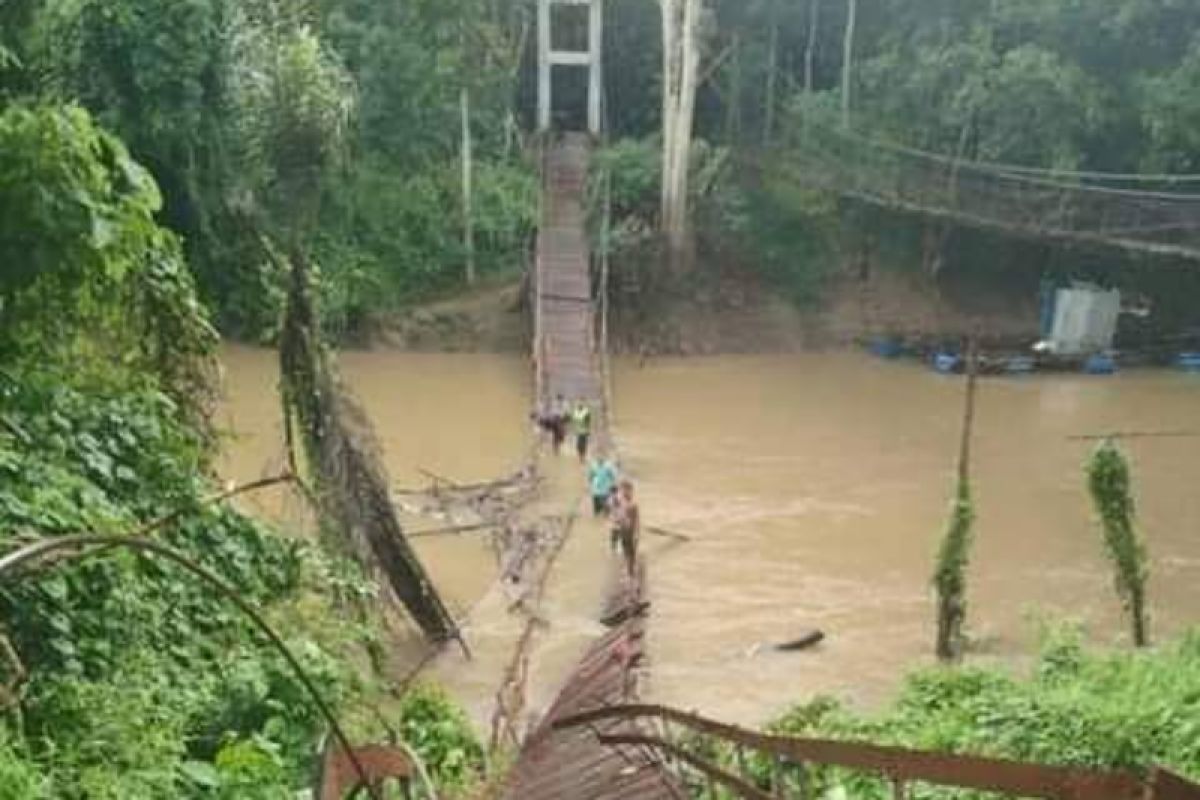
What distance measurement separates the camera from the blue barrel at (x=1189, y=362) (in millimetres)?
21188

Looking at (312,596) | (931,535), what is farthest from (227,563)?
(931,535)

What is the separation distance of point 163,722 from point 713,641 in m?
7.14

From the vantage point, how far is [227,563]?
666 centimetres

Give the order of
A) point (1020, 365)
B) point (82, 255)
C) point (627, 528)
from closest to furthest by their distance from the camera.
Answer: point (82, 255)
point (627, 528)
point (1020, 365)

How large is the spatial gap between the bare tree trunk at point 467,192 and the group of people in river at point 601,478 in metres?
5.48

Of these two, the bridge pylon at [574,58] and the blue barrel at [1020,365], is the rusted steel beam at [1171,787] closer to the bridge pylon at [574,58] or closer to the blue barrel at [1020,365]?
the blue barrel at [1020,365]

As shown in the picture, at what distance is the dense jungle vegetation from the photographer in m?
5.54

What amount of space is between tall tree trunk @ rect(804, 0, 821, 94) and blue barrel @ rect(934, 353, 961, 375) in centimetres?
491

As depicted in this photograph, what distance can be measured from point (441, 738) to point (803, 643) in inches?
192

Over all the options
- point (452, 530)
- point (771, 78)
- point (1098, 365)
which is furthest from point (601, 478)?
point (771, 78)

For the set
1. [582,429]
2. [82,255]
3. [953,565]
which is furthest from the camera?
[582,429]

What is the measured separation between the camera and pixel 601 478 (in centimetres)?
1425

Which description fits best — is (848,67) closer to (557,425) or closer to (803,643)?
(557,425)

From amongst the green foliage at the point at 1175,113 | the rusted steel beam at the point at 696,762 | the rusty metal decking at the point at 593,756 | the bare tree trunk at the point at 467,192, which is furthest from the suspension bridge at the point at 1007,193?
the rusted steel beam at the point at 696,762
